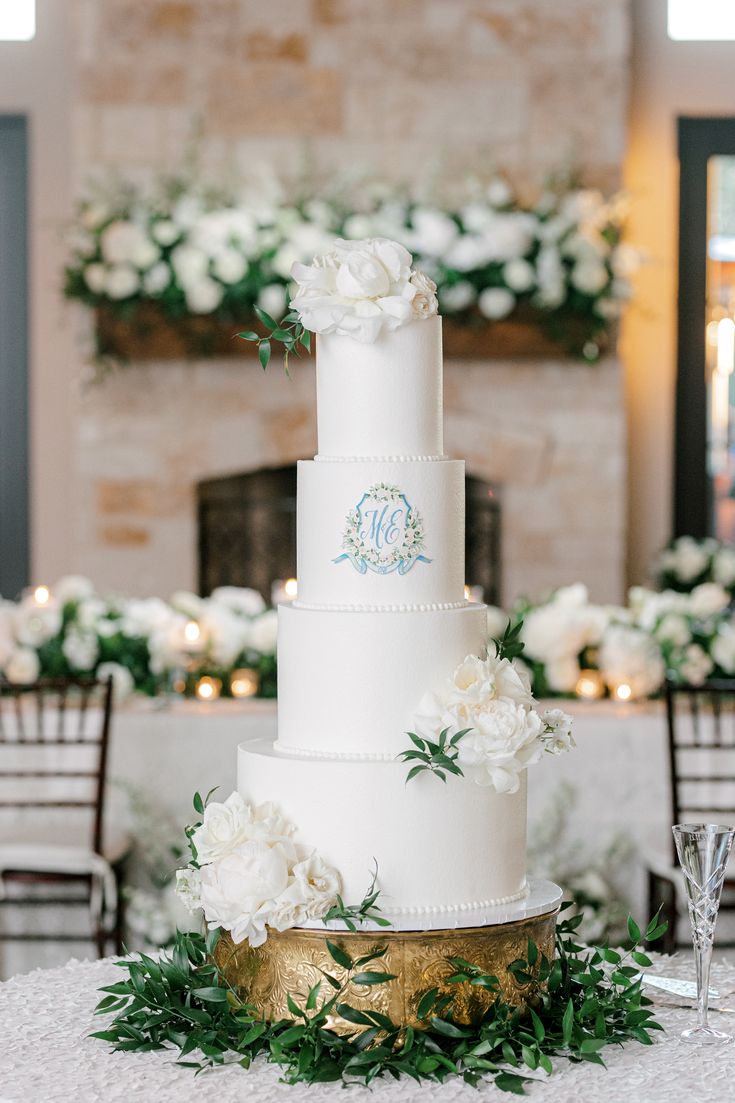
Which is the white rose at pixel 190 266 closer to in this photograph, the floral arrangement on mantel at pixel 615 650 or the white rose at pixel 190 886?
the floral arrangement on mantel at pixel 615 650

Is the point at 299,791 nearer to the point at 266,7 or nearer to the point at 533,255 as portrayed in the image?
the point at 533,255

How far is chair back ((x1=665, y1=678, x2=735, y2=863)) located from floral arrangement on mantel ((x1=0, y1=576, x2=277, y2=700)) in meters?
1.09

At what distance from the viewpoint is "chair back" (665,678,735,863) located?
11.8ft

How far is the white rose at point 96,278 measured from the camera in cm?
576

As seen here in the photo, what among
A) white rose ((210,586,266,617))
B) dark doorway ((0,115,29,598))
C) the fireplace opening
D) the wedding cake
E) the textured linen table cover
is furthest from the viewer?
dark doorway ((0,115,29,598))

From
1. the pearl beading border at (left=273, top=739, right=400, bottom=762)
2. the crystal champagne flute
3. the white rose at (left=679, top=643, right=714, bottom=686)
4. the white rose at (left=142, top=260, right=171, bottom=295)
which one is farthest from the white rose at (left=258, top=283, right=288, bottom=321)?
the crystal champagne flute

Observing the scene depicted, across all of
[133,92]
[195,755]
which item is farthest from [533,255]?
[195,755]

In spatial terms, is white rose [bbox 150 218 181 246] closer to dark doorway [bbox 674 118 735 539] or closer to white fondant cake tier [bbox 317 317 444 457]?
dark doorway [bbox 674 118 735 539]

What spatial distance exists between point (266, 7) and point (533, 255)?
1495mm

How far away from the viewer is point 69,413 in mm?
6414

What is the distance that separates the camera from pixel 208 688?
3.99 meters

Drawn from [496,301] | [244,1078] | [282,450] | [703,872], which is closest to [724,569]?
[496,301]

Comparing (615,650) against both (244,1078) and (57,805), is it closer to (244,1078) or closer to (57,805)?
(57,805)

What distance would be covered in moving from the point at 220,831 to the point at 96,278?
14.0 feet
